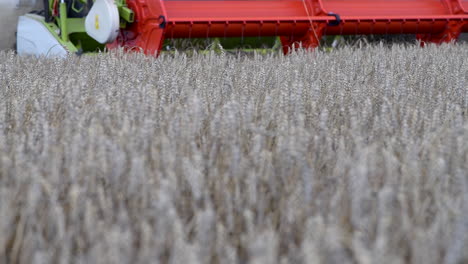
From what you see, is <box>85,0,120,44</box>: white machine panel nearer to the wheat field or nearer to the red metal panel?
the red metal panel

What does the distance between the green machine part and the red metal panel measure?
0.97 ft

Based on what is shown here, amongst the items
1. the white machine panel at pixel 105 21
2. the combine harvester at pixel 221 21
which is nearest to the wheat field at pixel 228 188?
the white machine panel at pixel 105 21

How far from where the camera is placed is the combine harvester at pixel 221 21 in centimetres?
447

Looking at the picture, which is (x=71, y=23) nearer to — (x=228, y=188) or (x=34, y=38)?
(x=34, y=38)

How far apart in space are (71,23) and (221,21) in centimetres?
125

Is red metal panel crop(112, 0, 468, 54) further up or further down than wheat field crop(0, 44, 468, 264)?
further up

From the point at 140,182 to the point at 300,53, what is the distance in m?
2.57

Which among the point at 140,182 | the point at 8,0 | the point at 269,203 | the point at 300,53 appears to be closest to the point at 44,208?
the point at 140,182

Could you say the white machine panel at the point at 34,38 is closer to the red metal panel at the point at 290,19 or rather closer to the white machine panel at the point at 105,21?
the white machine panel at the point at 105,21

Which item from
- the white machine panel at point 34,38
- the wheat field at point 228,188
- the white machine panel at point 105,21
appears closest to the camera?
the wheat field at point 228,188

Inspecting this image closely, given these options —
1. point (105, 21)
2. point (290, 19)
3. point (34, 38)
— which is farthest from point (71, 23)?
point (290, 19)

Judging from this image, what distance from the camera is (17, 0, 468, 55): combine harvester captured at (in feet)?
14.7

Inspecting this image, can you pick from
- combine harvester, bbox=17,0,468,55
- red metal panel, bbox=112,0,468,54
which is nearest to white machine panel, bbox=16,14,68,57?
combine harvester, bbox=17,0,468,55

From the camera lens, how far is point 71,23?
5039 mm
